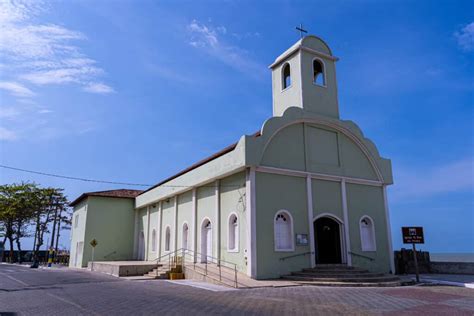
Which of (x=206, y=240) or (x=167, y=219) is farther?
(x=167, y=219)

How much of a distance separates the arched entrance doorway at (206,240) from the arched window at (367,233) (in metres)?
7.53

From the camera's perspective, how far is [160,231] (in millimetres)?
25484

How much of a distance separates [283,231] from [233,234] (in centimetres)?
237

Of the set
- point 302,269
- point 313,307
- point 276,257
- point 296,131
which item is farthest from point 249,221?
point 313,307

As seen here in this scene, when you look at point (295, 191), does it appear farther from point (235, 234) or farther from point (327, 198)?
point (235, 234)

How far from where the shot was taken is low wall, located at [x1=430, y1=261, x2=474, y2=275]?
19.3 metres

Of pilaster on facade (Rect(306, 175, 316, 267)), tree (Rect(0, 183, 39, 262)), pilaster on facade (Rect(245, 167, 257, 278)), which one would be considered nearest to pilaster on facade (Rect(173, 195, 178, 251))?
pilaster on facade (Rect(245, 167, 257, 278))

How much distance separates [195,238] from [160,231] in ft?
19.7

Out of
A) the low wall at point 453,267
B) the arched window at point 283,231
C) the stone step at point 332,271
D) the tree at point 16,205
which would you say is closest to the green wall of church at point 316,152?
the arched window at point 283,231

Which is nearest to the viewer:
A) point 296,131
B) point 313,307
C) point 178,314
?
point 178,314

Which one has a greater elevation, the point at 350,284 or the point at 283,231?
the point at 283,231

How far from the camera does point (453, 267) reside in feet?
65.7

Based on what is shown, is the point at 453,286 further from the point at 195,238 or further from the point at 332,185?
the point at 195,238

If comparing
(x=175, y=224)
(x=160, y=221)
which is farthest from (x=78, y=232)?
(x=175, y=224)
